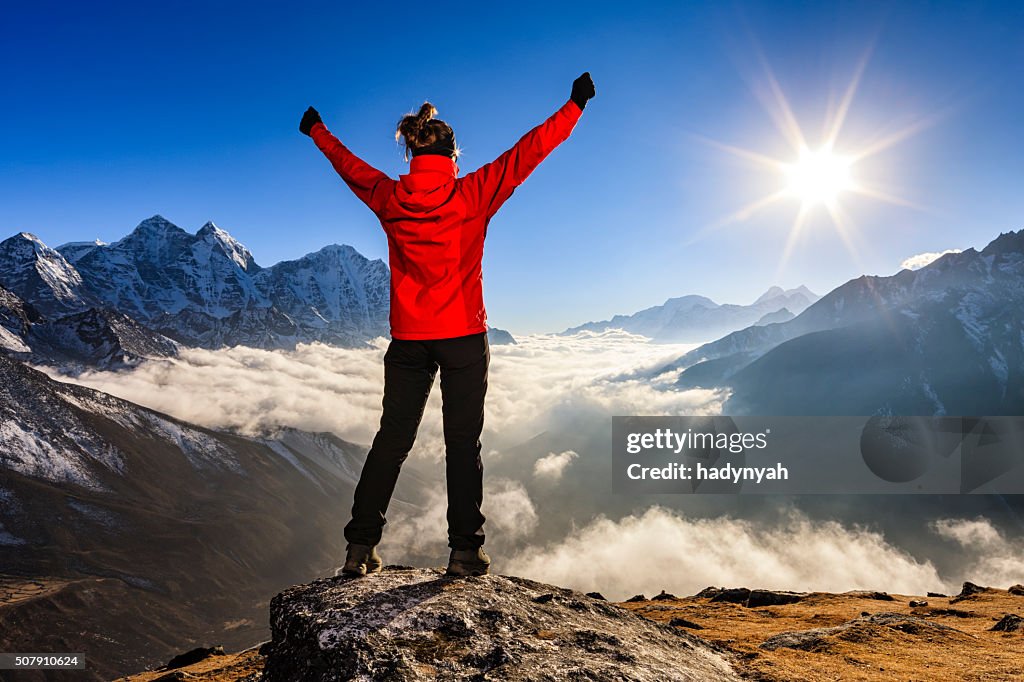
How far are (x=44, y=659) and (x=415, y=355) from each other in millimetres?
36947

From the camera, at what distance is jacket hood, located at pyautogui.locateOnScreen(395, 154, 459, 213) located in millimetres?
5988

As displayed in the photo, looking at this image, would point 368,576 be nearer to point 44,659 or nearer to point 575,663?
point 575,663

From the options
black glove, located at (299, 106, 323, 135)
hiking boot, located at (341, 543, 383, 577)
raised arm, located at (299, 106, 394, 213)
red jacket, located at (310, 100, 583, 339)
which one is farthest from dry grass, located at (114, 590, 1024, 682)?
black glove, located at (299, 106, 323, 135)

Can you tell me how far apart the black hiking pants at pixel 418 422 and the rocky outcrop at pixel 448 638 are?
804mm

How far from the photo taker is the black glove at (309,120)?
6.95 m

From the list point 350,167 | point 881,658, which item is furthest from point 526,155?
point 881,658

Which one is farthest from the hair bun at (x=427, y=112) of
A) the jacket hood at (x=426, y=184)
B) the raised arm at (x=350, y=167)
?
the raised arm at (x=350, y=167)

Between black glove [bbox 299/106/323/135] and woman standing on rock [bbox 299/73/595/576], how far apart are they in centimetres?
130

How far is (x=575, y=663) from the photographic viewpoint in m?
4.90

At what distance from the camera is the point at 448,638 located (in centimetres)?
497

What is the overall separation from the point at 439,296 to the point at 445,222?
85 cm

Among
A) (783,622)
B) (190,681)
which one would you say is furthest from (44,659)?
(783,622)

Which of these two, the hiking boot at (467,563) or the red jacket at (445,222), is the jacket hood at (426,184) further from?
the hiking boot at (467,563)

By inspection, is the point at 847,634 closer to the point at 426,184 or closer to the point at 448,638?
the point at 448,638
